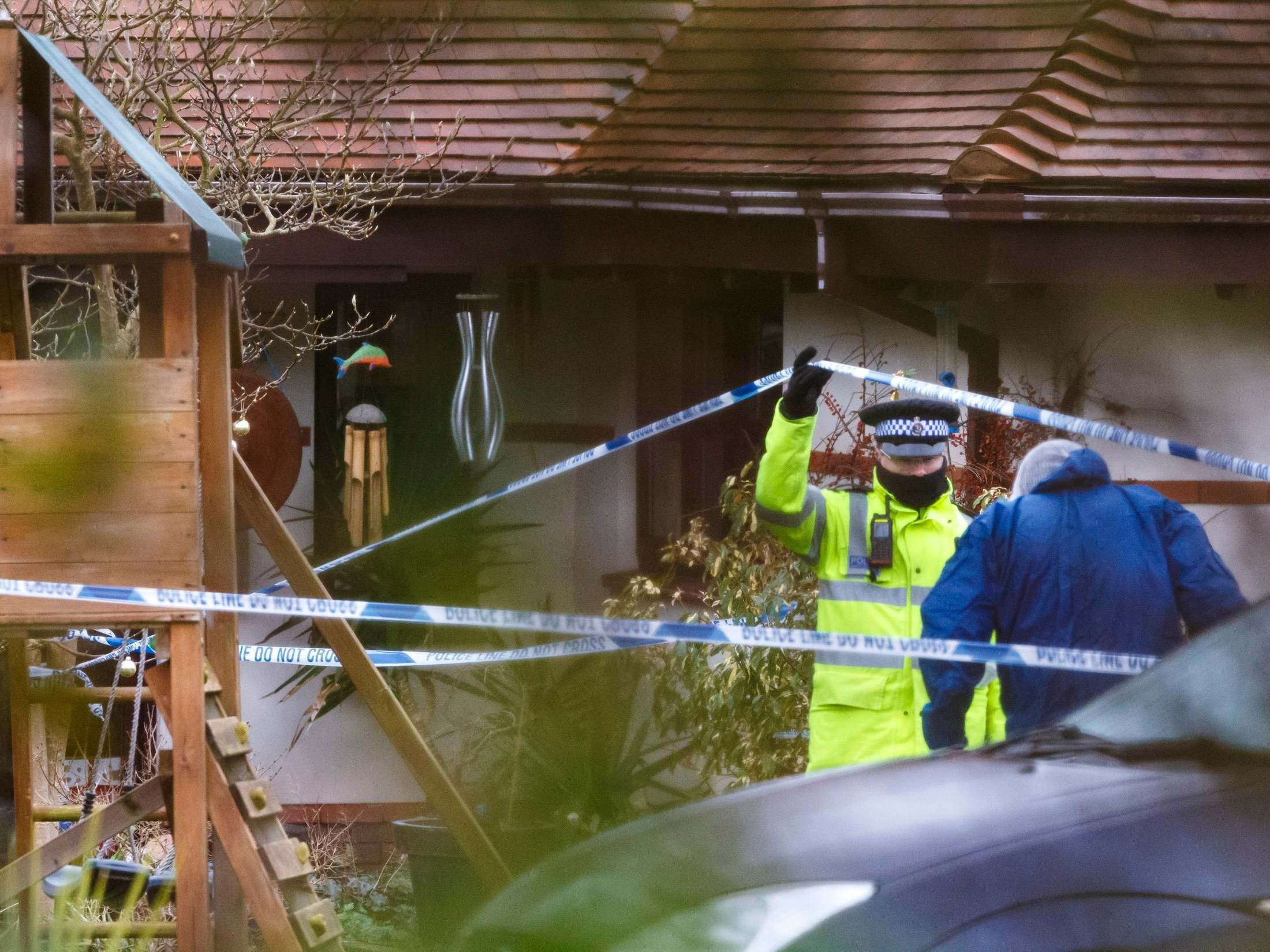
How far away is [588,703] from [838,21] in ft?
3.23

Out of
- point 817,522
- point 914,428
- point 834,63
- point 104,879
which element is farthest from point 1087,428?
point 834,63

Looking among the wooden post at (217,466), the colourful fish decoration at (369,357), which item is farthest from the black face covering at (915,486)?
the colourful fish decoration at (369,357)

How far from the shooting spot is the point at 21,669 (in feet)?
12.4

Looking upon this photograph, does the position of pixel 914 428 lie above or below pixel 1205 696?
above

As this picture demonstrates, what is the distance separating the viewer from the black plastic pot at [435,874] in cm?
434

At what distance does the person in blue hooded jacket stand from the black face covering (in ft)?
0.96

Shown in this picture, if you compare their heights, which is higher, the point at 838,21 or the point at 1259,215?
the point at 1259,215

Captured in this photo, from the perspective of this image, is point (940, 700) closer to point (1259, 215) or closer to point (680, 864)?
point (680, 864)

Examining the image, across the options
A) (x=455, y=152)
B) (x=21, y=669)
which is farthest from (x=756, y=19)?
(x=455, y=152)

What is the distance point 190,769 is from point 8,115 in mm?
1422

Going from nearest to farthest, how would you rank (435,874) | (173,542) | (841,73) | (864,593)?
1. (841,73)
2. (173,542)
3. (864,593)
4. (435,874)

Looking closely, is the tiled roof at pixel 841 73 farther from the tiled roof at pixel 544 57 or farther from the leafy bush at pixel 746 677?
the leafy bush at pixel 746 677

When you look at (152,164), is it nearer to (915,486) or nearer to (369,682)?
(369,682)

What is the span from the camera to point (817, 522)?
11.0ft
